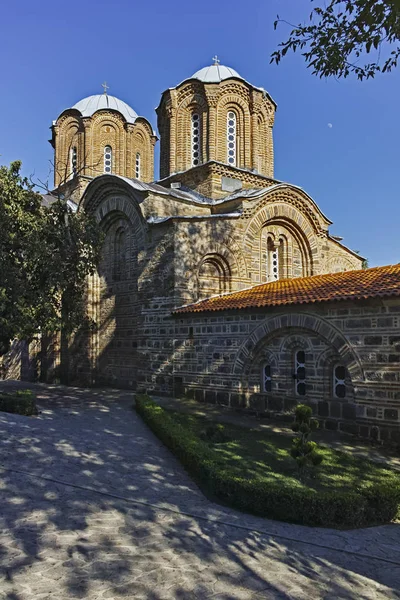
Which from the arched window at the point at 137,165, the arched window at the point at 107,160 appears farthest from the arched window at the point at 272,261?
the arched window at the point at 107,160

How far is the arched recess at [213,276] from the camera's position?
13.2 m

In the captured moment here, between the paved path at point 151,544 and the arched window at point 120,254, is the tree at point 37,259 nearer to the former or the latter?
the arched window at point 120,254

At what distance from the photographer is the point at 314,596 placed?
3.29 metres

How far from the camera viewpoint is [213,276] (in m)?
13.5

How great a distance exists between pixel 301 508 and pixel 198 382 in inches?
280

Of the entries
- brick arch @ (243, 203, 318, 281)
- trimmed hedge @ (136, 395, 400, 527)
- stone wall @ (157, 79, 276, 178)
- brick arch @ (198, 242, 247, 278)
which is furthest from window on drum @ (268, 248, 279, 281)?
trimmed hedge @ (136, 395, 400, 527)

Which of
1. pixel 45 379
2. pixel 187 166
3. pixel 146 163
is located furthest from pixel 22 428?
pixel 146 163

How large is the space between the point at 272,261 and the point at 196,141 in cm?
547

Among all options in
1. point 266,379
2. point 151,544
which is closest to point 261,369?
point 266,379

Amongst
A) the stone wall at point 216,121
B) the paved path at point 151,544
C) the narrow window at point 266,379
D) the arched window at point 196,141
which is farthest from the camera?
the arched window at point 196,141

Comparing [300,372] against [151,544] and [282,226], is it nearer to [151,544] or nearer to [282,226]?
[151,544]

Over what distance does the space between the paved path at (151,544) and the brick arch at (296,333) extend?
3896mm

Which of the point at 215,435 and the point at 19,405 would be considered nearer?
the point at 215,435

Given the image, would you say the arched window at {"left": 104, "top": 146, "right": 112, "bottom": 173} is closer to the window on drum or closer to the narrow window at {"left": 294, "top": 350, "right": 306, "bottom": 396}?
the window on drum
